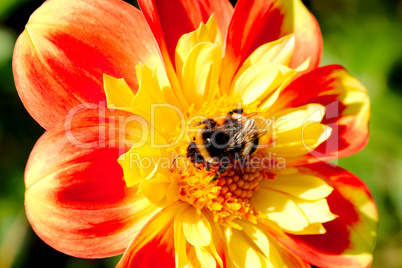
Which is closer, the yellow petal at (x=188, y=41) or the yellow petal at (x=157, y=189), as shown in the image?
the yellow petal at (x=157, y=189)

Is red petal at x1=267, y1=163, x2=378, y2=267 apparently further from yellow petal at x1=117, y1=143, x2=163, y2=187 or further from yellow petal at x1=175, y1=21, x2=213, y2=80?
yellow petal at x1=175, y1=21, x2=213, y2=80

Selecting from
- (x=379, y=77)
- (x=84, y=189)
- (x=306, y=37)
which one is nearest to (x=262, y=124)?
(x=306, y=37)

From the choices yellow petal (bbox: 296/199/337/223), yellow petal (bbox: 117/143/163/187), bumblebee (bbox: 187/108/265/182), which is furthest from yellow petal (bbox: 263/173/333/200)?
Result: yellow petal (bbox: 117/143/163/187)

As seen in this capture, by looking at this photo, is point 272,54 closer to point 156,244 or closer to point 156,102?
point 156,102

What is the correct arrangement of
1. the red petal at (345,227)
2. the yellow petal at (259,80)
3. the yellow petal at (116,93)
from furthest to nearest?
the red petal at (345,227)
the yellow petal at (259,80)
the yellow petal at (116,93)

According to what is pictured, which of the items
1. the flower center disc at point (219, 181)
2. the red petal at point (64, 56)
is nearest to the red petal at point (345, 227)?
the flower center disc at point (219, 181)

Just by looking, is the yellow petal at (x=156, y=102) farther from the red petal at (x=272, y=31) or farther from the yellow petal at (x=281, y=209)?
the yellow petal at (x=281, y=209)
